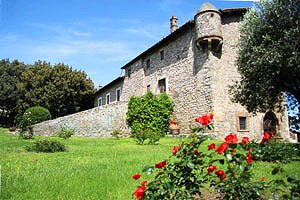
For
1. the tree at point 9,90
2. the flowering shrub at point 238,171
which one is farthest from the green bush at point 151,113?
the tree at point 9,90

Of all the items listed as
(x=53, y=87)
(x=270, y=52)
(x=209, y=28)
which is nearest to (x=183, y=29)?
(x=209, y=28)

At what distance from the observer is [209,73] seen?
1488 cm

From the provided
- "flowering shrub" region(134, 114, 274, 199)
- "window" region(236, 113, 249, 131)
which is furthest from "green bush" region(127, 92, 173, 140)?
"flowering shrub" region(134, 114, 274, 199)

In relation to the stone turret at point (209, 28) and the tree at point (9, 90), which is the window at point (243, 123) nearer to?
the stone turret at point (209, 28)

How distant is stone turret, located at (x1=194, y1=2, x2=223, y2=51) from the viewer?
14.6 meters

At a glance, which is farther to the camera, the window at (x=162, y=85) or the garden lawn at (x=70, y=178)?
the window at (x=162, y=85)

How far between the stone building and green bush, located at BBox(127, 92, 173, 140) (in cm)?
71

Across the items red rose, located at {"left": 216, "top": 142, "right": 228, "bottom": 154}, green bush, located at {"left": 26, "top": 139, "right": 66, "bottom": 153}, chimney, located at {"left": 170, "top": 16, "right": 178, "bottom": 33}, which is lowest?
green bush, located at {"left": 26, "top": 139, "right": 66, "bottom": 153}

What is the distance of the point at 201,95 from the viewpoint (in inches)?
607

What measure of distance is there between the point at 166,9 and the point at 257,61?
768 cm

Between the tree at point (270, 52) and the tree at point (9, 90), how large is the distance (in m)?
28.8

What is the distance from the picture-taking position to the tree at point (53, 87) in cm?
2955

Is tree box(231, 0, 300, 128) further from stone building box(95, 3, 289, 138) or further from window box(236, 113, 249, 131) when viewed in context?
window box(236, 113, 249, 131)

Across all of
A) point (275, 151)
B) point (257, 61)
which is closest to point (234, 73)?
point (257, 61)
